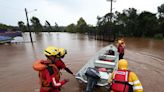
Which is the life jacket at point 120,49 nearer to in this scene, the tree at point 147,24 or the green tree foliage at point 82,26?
the tree at point 147,24

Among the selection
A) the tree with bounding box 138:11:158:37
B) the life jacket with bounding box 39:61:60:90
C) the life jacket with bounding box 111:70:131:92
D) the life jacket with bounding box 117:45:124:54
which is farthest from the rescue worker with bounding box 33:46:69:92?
the tree with bounding box 138:11:158:37

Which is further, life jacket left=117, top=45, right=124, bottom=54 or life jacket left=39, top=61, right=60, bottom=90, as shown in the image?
life jacket left=117, top=45, right=124, bottom=54

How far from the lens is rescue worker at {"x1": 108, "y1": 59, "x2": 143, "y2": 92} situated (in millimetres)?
2141

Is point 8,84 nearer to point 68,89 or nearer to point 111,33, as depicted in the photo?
point 68,89

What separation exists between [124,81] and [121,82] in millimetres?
58

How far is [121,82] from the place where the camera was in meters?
2.20

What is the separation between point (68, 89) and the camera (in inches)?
174

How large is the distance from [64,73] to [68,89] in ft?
5.16

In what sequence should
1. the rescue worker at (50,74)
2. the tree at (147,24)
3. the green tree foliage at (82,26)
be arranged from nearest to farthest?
1. the rescue worker at (50,74)
2. the tree at (147,24)
3. the green tree foliage at (82,26)

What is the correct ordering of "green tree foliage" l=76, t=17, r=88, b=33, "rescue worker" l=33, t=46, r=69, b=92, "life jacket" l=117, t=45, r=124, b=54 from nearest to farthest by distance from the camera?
1. "rescue worker" l=33, t=46, r=69, b=92
2. "life jacket" l=117, t=45, r=124, b=54
3. "green tree foliage" l=76, t=17, r=88, b=33

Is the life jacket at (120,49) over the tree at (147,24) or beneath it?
beneath

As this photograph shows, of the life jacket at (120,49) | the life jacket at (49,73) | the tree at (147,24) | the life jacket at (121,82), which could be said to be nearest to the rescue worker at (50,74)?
the life jacket at (49,73)

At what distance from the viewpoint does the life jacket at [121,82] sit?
2160 millimetres

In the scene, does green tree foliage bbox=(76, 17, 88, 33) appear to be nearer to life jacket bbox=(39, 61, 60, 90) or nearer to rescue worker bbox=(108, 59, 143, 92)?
rescue worker bbox=(108, 59, 143, 92)
